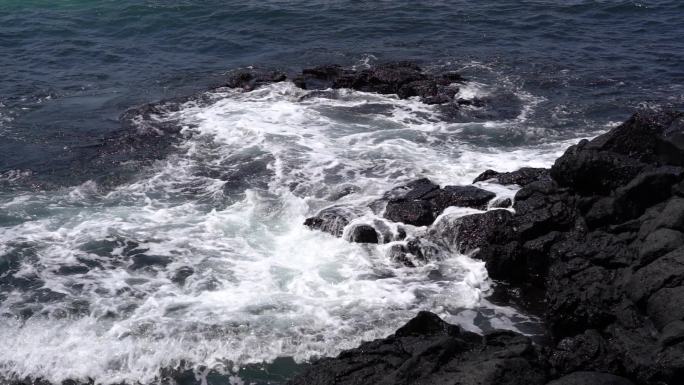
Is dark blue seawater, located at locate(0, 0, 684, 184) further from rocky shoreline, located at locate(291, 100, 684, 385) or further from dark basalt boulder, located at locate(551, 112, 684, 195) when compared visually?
rocky shoreline, located at locate(291, 100, 684, 385)

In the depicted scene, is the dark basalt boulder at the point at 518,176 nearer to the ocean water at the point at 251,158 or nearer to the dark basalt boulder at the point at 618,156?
the ocean water at the point at 251,158

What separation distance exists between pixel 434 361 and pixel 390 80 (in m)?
16.6

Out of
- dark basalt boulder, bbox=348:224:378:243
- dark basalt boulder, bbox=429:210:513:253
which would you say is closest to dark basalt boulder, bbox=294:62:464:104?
dark basalt boulder, bbox=429:210:513:253

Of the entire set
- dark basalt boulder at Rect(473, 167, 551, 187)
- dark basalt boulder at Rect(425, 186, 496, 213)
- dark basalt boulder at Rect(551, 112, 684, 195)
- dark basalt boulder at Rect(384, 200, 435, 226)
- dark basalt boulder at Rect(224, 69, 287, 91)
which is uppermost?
dark basalt boulder at Rect(551, 112, 684, 195)

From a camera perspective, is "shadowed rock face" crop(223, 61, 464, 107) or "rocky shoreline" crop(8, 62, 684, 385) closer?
"rocky shoreline" crop(8, 62, 684, 385)

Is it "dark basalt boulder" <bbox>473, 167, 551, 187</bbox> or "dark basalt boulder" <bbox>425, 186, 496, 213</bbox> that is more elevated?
"dark basalt boulder" <bbox>473, 167, 551, 187</bbox>

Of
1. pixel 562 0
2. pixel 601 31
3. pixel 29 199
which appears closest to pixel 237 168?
pixel 29 199

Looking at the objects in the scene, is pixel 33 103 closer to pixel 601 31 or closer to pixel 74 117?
pixel 74 117

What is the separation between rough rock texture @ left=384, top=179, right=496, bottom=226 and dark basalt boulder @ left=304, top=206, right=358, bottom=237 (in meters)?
0.95

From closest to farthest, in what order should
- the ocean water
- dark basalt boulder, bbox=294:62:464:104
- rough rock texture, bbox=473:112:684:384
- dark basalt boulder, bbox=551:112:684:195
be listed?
rough rock texture, bbox=473:112:684:384, the ocean water, dark basalt boulder, bbox=551:112:684:195, dark basalt boulder, bbox=294:62:464:104

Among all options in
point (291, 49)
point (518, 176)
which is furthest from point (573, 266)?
point (291, 49)

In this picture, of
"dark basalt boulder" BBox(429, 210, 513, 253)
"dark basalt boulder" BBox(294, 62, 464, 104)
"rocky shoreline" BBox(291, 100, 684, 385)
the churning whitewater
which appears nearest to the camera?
"rocky shoreline" BBox(291, 100, 684, 385)

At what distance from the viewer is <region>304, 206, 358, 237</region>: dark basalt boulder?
1511cm

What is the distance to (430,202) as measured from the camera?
15.3m
